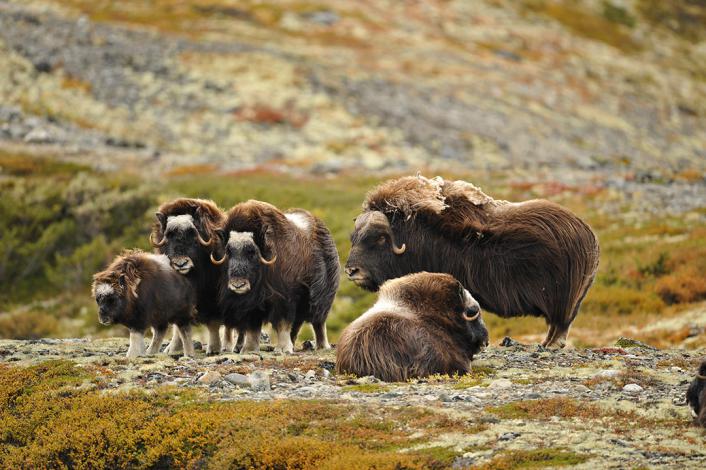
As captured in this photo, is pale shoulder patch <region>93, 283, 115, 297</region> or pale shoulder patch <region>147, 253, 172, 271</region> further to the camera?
pale shoulder patch <region>147, 253, 172, 271</region>

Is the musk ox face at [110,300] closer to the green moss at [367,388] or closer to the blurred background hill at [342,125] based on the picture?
the green moss at [367,388]

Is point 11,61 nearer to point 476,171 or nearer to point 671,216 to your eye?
point 476,171

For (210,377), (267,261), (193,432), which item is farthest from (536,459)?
(267,261)

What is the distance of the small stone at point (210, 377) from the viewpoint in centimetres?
791

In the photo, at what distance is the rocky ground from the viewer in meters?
5.91

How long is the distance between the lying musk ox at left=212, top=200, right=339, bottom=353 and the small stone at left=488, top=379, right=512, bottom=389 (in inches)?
111

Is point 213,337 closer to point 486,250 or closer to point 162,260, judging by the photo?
point 162,260

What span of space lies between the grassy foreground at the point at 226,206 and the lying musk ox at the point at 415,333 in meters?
5.32

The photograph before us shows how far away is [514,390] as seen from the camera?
24.3 feet

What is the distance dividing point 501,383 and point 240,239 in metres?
3.26

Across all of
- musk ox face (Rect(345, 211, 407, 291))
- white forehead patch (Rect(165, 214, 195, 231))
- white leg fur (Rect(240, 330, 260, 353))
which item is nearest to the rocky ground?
white leg fur (Rect(240, 330, 260, 353))

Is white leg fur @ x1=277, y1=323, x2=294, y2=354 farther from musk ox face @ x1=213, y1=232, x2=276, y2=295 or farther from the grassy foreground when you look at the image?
the grassy foreground

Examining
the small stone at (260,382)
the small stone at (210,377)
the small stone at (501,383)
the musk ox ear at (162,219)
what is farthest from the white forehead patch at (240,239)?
the small stone at (501,383)

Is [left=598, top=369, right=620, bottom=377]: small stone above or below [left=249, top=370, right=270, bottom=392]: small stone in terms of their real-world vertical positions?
above
